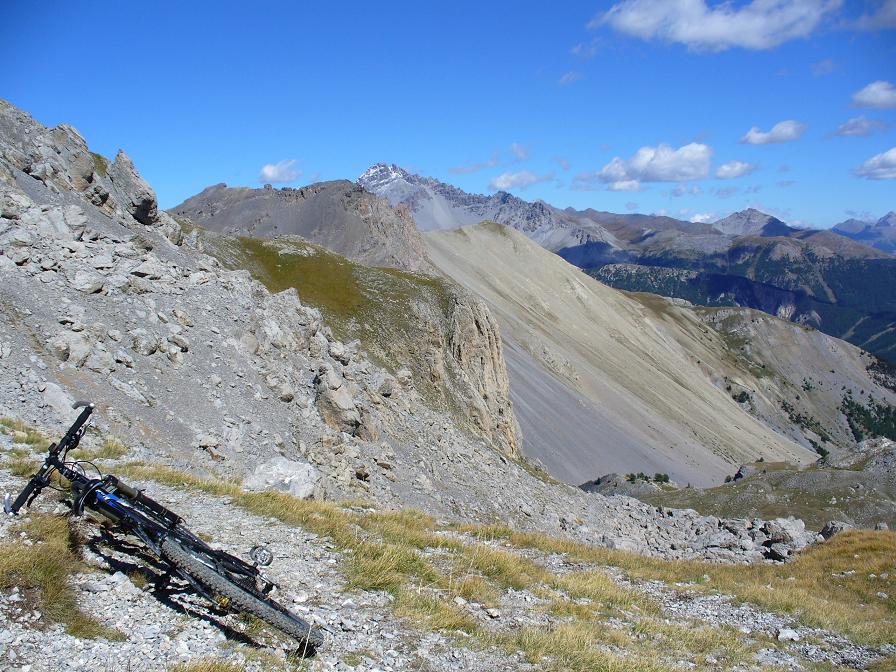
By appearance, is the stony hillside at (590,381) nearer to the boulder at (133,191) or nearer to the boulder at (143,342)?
the boulder at (133,191)

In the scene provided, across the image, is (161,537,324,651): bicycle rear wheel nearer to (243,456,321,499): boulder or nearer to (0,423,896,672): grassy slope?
(0,423,896,672): grassy slope

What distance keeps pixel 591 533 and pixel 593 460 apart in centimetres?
5503

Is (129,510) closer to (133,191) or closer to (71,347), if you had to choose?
(71,347)

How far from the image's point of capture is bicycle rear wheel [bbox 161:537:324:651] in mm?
Answer: 7379

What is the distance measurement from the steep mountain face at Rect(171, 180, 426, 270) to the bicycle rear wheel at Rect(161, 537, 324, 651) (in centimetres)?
9606

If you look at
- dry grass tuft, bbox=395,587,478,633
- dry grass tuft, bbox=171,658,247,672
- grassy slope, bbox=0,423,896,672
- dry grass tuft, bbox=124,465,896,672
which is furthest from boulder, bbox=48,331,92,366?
dry grass tuft, bbox=171,658,247,672

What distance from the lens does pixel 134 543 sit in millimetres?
9211

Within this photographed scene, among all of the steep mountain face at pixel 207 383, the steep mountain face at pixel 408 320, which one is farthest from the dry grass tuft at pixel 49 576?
the steep mountain face at pixel 408 320

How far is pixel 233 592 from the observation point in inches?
291

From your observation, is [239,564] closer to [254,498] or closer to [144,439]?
[254,498]

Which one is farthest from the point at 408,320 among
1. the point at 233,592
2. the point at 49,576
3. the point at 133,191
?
the point at 233,592

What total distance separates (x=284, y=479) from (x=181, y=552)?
10.5 meters

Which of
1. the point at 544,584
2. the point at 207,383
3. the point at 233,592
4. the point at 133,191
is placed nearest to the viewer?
the point at 233,592

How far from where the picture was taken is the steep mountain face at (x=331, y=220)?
11212 centimetres
